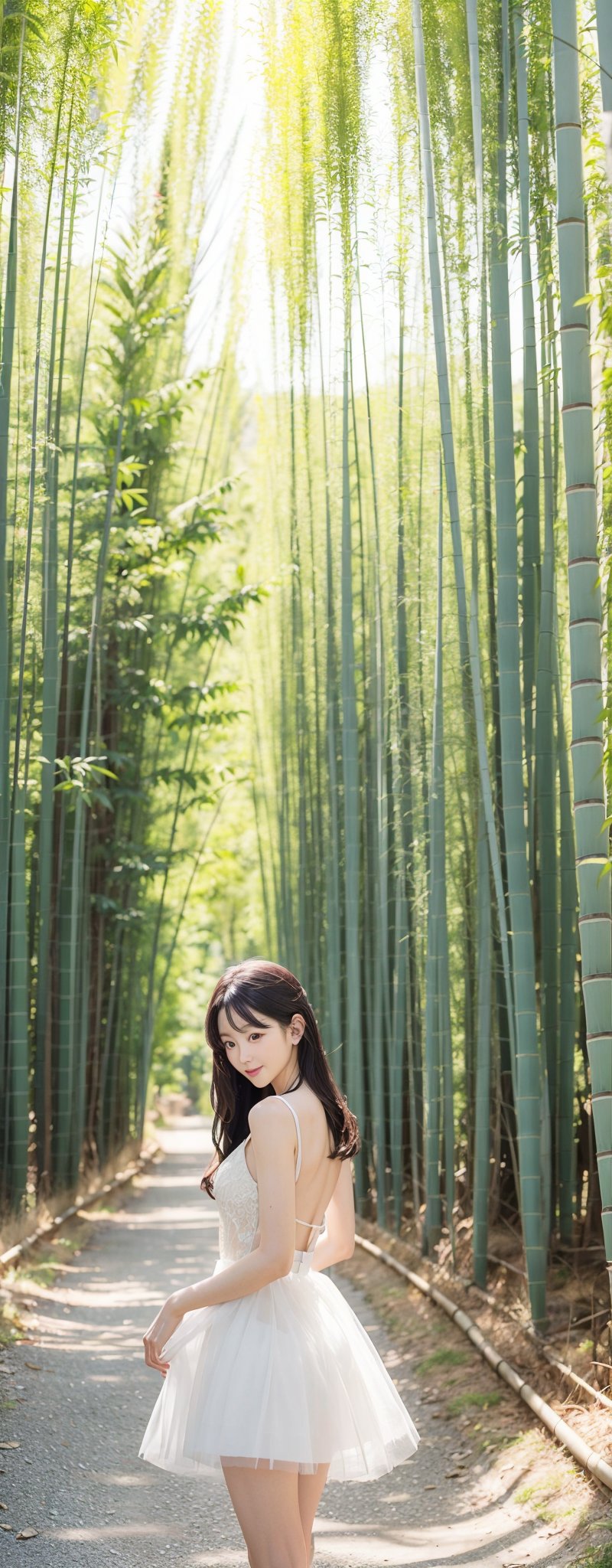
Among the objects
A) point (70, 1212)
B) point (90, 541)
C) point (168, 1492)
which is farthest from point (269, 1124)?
point (90, 541)

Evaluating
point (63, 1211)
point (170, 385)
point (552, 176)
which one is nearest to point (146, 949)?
point (63, 1211)

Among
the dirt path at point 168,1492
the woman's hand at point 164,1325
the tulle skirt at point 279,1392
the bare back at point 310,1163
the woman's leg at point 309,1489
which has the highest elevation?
the bare back at point 310,1163

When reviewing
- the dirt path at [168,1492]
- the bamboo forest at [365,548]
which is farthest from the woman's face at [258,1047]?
the dirt path at [168,1492]

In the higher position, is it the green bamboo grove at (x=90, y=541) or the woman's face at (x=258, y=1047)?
the green bamboo grove at (x=90, y=541)

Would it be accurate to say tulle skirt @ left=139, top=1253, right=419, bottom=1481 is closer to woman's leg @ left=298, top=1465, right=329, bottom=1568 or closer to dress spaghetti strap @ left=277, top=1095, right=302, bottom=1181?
woman's leg @ left=298, top=1465, right=329, bottom=1568

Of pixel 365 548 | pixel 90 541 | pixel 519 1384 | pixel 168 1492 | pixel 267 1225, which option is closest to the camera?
pixel 267 1225

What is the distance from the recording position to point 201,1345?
1479 mm

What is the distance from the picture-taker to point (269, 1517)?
142 cm

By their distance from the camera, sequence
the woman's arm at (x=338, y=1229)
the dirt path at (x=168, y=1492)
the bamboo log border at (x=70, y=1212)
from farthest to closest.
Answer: the bamboo log border at (x=70, y=1212) → the dirt path at (x=168, y=1492) → the woman's arm at (x=338, y=1229)

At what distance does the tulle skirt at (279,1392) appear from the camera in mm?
1404

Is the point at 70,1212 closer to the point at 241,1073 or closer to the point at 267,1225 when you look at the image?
the point at 241,1073

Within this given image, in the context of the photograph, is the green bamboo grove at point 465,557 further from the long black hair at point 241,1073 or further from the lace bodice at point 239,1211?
the lace bodice at point 239,1211

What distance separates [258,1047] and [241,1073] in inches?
3.6

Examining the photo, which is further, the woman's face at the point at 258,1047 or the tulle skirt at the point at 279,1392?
the woman's face at the point at 258,1047
